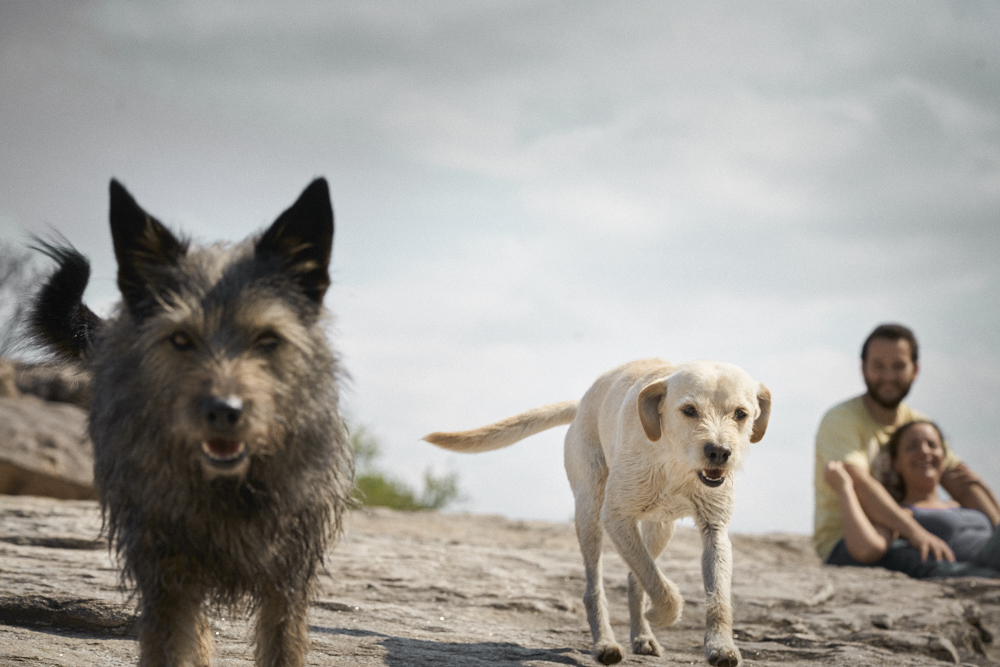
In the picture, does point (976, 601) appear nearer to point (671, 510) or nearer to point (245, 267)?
point (671, 510)

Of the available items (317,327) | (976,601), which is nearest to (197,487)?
(317,327)

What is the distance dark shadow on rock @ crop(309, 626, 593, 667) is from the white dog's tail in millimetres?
1282

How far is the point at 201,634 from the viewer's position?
3.80m

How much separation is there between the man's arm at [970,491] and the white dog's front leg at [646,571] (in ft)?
22.4

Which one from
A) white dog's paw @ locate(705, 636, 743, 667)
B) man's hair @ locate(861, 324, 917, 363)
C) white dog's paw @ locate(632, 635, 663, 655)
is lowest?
white dog's paw @ locate(632, 635, 663, 655)

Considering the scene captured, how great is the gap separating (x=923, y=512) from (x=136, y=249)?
8.59m

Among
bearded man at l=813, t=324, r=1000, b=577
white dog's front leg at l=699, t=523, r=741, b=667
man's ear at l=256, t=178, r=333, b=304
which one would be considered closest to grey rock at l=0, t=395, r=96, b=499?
bearded man at l=813, t=324, r=1000, b=577

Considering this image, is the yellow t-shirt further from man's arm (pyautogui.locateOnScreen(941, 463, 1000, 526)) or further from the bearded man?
man's arm (pyautogui.locateOnScreen(941, 463, 1000, 526))

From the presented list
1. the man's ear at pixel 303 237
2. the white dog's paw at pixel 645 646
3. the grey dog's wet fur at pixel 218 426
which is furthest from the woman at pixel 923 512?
the man's ear at pixel 303 237

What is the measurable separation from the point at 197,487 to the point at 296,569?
0.57 meters

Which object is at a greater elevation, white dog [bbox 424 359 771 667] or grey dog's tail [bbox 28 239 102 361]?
grey dog's tail [bbox 28 239 102 361]

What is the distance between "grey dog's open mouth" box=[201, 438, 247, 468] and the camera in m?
3.09

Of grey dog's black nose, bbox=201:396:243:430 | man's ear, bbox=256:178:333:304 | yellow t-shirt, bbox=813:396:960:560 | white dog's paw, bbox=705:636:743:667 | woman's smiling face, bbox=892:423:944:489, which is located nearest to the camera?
grey dog's black nose, bbox=201:396:243:430

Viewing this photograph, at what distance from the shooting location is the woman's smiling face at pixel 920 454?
9070 millimetres
